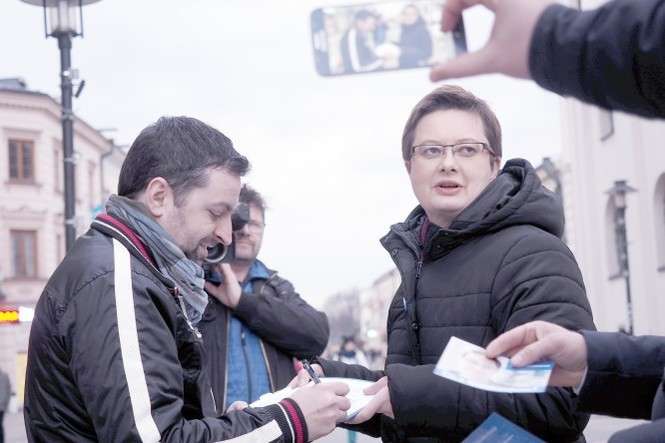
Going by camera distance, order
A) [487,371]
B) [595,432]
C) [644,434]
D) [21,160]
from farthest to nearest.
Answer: [21,160]
[595,432]
[487,371]
[644,434]

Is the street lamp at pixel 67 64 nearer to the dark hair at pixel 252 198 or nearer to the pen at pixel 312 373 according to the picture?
the dark hair at pixel 252 198

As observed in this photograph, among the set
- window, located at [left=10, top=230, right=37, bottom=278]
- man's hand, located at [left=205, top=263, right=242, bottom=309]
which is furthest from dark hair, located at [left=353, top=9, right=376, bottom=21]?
window, located at [left=10, top=230, right=37, bottom=278]

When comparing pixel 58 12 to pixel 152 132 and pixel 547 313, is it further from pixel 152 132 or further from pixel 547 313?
pixel 547 313

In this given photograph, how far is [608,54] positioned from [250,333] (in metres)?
3.72

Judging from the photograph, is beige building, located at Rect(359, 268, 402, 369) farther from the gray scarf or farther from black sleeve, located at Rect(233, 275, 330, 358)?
the gray scarf

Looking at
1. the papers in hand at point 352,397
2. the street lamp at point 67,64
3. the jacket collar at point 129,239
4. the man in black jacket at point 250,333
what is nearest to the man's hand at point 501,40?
the jacket collar at point 129,239

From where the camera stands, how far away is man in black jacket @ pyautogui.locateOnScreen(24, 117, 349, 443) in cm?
249

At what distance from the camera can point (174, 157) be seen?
9.57 ft

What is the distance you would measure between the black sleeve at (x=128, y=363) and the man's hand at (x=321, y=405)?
0.23 metres

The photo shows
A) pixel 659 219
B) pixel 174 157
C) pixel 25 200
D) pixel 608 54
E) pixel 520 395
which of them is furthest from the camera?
pixel 25 200

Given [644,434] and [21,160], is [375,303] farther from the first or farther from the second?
[644,434]

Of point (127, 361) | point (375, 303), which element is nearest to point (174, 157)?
point (127, 361)

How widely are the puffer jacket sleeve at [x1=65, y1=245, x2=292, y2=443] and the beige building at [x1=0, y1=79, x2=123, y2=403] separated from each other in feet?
114

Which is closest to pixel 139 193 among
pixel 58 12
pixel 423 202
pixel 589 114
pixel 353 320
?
pixel 423 202
